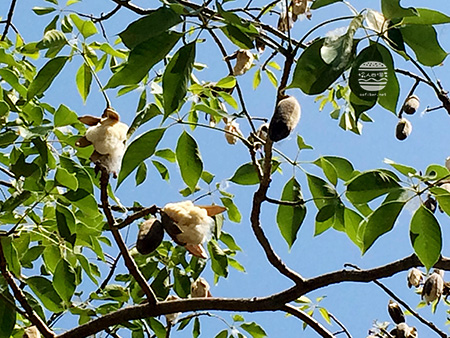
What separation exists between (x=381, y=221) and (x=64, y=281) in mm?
518

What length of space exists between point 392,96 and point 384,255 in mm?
1521

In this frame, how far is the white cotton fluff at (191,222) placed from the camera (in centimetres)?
83

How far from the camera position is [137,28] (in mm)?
616

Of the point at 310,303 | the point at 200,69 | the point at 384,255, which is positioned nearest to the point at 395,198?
the point at 310,303

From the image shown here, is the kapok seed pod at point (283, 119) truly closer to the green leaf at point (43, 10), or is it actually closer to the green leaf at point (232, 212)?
the green leaf at point (232, 212)

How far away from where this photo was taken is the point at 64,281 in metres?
1.03

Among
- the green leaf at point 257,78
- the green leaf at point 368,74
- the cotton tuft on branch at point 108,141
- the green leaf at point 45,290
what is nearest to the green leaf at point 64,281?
the green leaf at point 45,290

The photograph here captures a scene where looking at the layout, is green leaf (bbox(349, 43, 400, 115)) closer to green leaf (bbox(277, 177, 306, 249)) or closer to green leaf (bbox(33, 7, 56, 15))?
green leaf (bbox(277, 177, 306, 249))

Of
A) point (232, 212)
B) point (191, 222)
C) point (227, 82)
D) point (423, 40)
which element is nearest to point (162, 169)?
point (232, 212)

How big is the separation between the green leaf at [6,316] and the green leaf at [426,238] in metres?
0.56

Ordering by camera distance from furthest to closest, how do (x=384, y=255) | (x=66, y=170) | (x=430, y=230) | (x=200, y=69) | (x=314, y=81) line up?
(x=384, y=255), (x=200, y=69), (x=66, y=170), (x=430, y=230), (x=314, y=81)

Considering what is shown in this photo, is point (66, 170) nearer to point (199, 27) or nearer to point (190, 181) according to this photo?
point (190, 181)

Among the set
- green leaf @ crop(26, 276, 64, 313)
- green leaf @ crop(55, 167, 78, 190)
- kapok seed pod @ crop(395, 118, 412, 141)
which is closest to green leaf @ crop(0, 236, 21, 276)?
green leaf @ crop(26, 276, 64, 313)

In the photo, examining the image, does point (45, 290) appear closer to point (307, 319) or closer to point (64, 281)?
point (64, 281)
